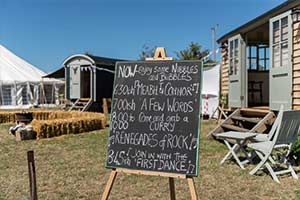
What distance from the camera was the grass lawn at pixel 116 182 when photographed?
173 inches

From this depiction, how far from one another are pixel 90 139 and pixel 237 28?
4985 mm

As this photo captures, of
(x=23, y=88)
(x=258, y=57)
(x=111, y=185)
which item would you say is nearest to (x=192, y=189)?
(x=111, y=185)

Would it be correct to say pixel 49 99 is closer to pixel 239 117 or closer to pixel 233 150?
pixel 239 117

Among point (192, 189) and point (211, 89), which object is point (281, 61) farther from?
point (211, 89)

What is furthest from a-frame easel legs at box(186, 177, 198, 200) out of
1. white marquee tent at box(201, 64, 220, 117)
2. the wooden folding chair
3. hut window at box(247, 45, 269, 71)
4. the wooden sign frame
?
white marquee tent at box(201, 64, 220, 117)

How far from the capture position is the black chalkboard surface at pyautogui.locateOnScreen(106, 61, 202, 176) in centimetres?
331

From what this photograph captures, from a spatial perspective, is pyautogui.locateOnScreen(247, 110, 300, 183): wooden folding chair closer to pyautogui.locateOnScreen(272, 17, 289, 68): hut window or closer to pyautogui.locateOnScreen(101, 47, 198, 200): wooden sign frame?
pyautogui.locateOnScreen(101, 47, 198, 200): wooden sign frame

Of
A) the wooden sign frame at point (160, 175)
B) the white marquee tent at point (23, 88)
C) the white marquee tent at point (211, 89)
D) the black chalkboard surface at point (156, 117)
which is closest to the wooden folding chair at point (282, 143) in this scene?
the wooden sign frame at point (160, 175)

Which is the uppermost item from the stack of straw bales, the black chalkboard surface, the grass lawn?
the black chalkboard surface

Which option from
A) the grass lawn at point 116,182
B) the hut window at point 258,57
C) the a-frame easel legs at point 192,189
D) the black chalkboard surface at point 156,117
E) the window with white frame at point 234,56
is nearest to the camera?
the a-frame easel legs at point 192,189

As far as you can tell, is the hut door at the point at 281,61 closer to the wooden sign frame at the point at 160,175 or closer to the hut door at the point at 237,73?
the hut door at the point at 237,73

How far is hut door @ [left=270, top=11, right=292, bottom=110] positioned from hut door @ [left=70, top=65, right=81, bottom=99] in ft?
42.5

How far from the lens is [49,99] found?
28.2 meters

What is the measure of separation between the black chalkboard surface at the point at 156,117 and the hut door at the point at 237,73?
251 inches
